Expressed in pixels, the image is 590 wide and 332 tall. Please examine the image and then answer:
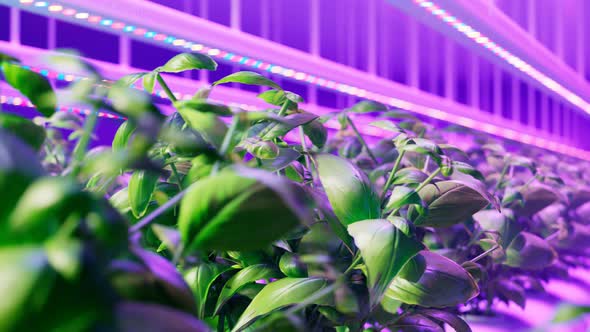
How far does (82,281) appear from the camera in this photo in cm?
19

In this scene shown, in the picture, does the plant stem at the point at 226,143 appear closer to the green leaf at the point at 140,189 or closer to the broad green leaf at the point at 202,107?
the broad green leaf at the point at 202,107

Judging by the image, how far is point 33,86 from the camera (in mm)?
292

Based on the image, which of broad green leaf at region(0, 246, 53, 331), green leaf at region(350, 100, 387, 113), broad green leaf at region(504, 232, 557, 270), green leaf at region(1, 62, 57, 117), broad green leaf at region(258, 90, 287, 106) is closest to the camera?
broad green leaf at region(0, 246, 53, 331)

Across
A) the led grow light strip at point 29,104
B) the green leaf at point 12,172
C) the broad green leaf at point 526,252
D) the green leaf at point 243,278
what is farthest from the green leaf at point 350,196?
the broad green leaf at point 526,252

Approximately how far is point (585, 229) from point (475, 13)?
926 millimetres

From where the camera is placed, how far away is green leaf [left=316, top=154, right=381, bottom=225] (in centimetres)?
49

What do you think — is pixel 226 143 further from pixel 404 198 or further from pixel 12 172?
pixel 404 198

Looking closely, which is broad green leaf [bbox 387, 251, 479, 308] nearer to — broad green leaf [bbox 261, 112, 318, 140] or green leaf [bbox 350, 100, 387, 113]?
broad green leaf [bbox 261, 112, 318, 140]

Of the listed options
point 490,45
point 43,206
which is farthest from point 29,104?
point 490,45

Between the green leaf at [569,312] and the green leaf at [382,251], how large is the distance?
0.52 ft

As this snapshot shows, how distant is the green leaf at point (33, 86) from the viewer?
0.29m

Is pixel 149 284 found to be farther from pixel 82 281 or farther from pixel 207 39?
pixel 207 39

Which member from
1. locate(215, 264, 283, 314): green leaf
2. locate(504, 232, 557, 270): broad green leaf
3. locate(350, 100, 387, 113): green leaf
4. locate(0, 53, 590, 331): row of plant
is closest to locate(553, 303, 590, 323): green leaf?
locate(0, 53, 590, 331): row of plant

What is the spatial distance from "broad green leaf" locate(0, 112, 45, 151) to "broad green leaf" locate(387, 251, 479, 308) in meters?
0.35
